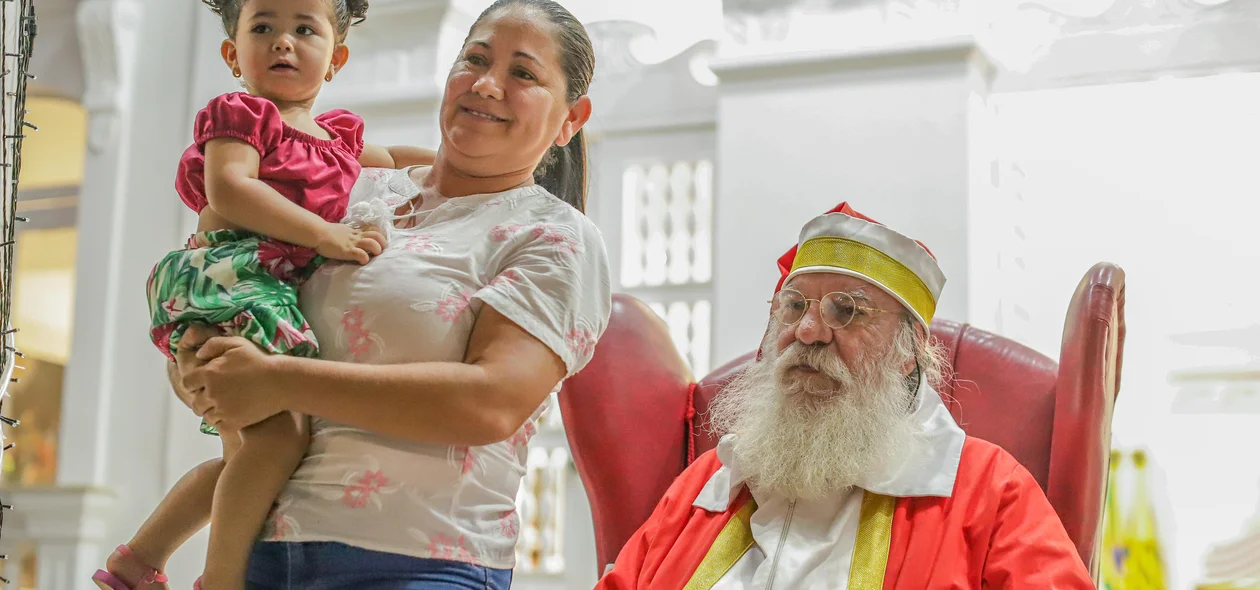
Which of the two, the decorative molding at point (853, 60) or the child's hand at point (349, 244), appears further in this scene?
the decorative molding at point (853, 60)

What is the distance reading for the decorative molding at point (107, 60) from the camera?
499 cm

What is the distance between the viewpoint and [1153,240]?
4.05 metres

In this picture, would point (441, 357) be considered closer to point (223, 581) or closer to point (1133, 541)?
point (223, 581)

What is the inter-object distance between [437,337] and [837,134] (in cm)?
263

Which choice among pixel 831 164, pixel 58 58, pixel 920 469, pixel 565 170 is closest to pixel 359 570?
pixel 565 170

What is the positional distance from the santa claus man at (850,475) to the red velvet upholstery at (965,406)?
16 cm

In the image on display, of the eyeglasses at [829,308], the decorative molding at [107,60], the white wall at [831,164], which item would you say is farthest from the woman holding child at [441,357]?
the decorative molding at [107,60]

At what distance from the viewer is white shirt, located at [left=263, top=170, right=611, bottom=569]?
1.51m

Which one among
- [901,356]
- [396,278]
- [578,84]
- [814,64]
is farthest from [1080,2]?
[396,278]

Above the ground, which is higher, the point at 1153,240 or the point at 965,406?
the point at 1153,240

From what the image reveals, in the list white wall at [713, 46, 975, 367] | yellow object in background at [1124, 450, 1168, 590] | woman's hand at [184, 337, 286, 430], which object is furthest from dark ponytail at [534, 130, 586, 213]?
yellow object in background at [1124, 450, 1168, 590]

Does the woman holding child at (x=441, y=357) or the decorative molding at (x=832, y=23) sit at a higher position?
the decorative molding at (x=832, y=23)

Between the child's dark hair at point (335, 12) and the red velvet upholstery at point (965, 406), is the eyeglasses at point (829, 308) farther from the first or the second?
the child's dark hair at point (335, 12)

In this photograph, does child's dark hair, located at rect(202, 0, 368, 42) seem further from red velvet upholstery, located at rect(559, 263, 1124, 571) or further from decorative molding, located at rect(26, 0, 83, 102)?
decorative molding, located at rect(26, 0, 83, 102)
